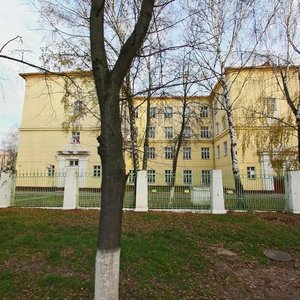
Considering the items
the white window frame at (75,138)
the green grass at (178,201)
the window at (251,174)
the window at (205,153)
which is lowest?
the green grass at (178,201)

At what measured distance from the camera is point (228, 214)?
487 inches

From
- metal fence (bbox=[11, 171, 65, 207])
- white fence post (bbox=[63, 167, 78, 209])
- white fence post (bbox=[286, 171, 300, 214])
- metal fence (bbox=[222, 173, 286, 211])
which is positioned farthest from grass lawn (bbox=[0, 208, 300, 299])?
metal fence (bbox=[11, 171, 65, 207])

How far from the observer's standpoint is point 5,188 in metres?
14.1

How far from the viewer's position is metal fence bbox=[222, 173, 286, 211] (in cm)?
1344

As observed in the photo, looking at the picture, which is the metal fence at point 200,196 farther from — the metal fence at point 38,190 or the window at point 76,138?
the window at point 76,138

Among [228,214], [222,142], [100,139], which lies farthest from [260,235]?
[222,142]

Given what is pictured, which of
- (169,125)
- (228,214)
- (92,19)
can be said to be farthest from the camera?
(169,125)

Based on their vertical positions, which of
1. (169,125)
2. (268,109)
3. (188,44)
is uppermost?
(169,125)

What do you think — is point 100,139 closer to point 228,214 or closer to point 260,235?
point 260,235

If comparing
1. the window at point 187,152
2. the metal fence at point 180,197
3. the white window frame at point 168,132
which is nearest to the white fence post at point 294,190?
the metal fence at point 180,197

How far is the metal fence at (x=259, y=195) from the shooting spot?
44.1 feet

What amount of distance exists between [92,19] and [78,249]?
5561 mm

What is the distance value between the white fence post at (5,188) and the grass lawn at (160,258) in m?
3.57

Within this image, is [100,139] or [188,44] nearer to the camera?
[100,139]
